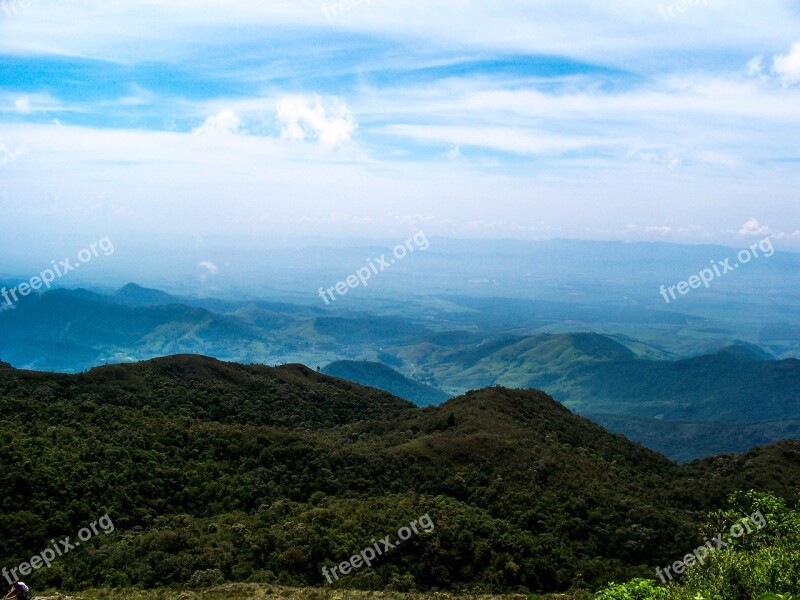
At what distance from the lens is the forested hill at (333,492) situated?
33.8m

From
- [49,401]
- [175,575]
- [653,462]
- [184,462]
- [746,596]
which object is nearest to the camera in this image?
[746,596]

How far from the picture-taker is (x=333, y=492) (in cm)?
4469

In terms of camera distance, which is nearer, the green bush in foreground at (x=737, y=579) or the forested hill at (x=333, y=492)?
the green bush in foreground at (x=737, y=579)

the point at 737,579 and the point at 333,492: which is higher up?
the point at 737,579

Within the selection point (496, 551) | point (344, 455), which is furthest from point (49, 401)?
point (496, 551)

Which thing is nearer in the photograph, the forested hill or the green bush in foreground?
the green bush in foreground

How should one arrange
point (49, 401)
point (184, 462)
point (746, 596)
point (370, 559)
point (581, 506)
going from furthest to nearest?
1. point (49, 401)
2. point (184, 462)
3. point (581, 506)
4. point (370, 559)
5. point (746, 596)

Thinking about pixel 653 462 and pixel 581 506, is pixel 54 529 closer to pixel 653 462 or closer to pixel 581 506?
pixel 581 506

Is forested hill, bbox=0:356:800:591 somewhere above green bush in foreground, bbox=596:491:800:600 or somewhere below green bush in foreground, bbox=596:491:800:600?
below

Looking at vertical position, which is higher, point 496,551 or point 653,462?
point 496,551

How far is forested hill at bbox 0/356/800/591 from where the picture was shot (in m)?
33.8

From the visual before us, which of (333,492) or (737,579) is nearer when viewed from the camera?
(737,579)

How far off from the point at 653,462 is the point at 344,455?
33392 mm

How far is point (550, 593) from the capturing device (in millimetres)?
32656
